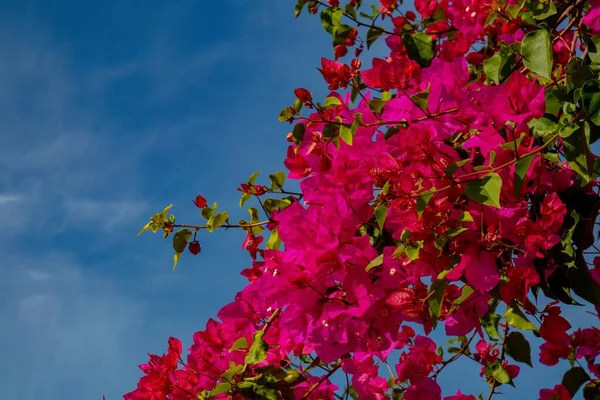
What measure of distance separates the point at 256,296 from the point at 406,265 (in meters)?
0.48

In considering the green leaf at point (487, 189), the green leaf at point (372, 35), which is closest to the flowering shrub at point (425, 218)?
the green leaf at point (487, 189)

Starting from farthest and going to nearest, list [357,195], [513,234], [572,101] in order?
1. [357,195]
2. [513,234]
3. [572,101]

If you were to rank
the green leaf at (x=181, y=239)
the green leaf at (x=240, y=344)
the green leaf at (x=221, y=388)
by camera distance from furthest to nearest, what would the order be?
the green leaf at (x=181, y=239)
the green leaf at (x=240, y=344)
the green leaf at (x=221, y=388)

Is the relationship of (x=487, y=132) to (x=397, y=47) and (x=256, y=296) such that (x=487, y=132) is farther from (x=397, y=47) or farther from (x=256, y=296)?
(x=397, y=47)

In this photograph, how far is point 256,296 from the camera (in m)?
1.80

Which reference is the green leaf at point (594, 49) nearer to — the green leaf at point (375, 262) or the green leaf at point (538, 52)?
the green leaf at point (538, 52)

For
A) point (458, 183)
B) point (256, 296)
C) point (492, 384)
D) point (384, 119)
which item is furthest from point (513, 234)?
point (492, 384)

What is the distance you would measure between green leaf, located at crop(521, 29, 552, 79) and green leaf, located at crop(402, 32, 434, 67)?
91 centimetres

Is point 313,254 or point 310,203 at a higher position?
point 310,203

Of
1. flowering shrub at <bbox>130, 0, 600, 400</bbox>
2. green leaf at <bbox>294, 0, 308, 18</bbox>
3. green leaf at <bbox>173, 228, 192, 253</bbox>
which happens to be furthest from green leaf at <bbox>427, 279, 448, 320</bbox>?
green leaf at <bbox>294, 0, 308, 18</bbox>

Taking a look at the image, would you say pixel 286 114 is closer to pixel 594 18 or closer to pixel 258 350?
pixel 258 350

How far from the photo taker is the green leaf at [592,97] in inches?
45.6

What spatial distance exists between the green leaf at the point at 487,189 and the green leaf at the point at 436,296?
244 millimetres

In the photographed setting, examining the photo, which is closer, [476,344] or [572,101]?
[572,101]
